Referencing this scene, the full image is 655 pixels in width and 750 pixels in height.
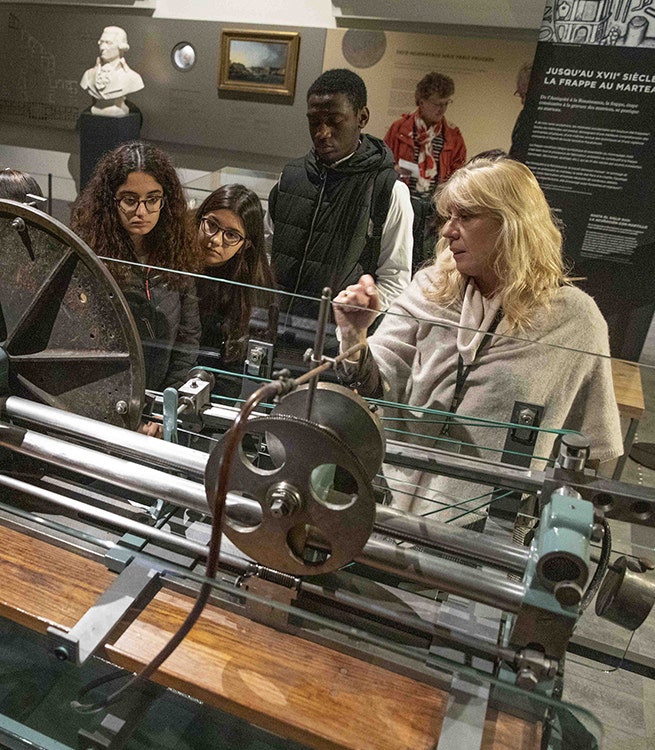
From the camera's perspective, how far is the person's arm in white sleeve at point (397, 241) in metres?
1.86

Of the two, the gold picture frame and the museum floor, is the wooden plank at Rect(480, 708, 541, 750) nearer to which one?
the museum floor

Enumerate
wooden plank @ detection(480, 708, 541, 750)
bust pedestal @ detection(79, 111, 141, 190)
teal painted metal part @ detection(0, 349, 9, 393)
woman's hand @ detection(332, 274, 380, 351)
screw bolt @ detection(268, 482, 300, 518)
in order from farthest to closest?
bust pedestal @ detection(79, 111, 141, 190)
teal painted metal part @ detection(0, 349, 9, 393)
woman's hand @ detection(332, 274, 380, 351)
screw bolt @ detection(268, 482, 300, 518)
wooden plank @ detection(480, 708, 541, 750)

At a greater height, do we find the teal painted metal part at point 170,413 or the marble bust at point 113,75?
the marble bust at point 113,75

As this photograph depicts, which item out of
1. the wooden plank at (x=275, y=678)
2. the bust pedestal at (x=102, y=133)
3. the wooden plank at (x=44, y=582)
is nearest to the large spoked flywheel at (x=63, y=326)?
the wooden plank at (x=44, y=582)

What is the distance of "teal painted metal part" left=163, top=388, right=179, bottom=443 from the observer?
47.2 inches

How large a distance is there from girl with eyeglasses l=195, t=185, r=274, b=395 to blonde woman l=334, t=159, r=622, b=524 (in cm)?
20

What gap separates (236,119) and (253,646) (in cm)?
172

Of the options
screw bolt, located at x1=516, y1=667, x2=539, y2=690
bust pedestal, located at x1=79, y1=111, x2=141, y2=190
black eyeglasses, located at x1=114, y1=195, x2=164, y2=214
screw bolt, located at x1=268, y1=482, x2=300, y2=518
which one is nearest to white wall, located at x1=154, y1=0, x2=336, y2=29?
bust pedestal, located at x1=79, y1=111, x2=141, y2=190

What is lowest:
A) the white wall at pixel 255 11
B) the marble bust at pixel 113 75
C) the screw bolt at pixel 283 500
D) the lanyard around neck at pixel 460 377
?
the screw bolt at pixel 283 500

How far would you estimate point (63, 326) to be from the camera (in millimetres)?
1265

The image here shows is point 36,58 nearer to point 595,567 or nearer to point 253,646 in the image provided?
point 253,646

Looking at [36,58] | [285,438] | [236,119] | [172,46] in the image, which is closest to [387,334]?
[285,438]

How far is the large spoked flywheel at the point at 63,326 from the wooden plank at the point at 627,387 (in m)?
0.83

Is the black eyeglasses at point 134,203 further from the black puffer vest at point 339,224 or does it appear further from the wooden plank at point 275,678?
the wooden plank at point 275,678
